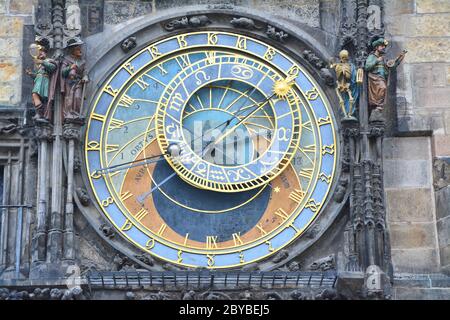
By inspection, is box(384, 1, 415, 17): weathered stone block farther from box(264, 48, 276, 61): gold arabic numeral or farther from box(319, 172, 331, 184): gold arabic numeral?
box(319, 172, 331, 184): gold arabic numeral

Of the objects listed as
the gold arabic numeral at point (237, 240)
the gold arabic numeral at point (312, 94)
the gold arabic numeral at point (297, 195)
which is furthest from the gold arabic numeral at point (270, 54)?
the gold arabic numeral at point (237, 240)

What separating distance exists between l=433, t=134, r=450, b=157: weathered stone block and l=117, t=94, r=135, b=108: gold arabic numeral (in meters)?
3.54

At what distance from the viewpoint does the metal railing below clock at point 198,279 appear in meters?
22.0

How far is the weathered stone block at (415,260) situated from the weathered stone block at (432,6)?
2988 mm

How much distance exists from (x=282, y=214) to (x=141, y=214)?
160 cm

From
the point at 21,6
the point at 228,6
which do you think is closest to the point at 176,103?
the point at 228,6

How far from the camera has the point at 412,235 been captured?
22719 mm

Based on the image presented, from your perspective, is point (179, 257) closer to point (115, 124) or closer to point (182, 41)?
point (115, 124)

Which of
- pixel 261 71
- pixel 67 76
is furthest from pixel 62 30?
pixel 261 71

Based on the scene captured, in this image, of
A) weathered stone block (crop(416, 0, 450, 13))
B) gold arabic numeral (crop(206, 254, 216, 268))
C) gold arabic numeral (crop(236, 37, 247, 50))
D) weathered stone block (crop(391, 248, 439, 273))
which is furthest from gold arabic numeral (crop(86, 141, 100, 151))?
weathered stone block (crop(416, 0, 450, 13))

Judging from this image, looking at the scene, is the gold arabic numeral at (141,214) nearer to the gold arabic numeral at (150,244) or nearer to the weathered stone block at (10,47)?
the gold arabic numeral at (150,244)

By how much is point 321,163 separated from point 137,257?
2406 mm

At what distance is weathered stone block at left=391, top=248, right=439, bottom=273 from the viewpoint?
74.0ft
